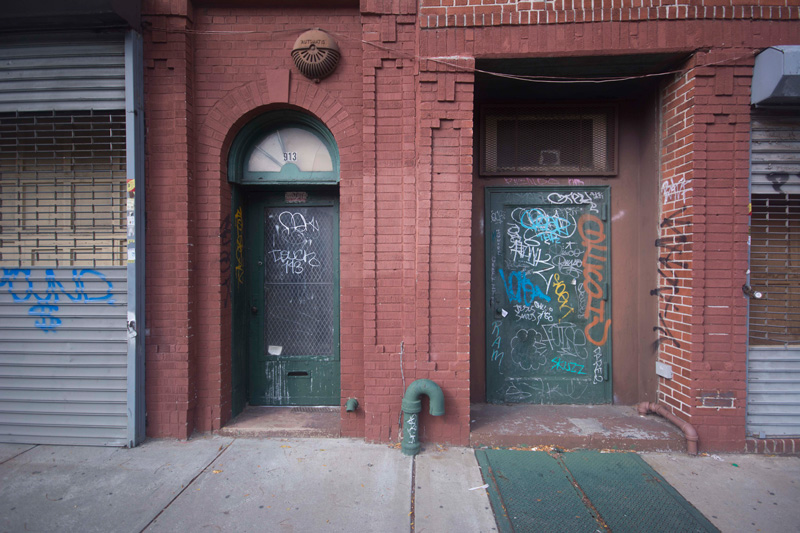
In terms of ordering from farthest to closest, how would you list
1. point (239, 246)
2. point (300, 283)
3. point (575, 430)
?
point (300, 283) < point (239, 246) < point (575, 430)

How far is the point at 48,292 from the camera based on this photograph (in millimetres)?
4109

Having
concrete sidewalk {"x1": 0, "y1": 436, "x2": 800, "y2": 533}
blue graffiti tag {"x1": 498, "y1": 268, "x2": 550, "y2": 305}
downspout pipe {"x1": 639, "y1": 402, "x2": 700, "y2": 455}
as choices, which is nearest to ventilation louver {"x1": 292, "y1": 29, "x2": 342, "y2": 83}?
blue graffiti tag {"x1": 498, "y1": 268, "x2": 550, "y2": 305}

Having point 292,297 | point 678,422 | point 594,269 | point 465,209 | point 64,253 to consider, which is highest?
point 465,209

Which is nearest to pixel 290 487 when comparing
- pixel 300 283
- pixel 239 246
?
pixel 300 283

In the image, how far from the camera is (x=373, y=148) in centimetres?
401

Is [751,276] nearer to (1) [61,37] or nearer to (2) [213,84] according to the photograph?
(2) [213,84]

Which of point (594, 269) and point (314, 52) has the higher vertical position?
point (314, 52)

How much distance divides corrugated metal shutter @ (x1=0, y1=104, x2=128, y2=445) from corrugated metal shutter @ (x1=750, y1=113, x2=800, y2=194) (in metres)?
6.30

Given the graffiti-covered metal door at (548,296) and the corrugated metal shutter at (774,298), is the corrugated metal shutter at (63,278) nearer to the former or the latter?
the graffiti-covered metal door at (548,296)

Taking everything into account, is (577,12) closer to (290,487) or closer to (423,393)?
(423,393)

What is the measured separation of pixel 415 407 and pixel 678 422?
2.59 metres

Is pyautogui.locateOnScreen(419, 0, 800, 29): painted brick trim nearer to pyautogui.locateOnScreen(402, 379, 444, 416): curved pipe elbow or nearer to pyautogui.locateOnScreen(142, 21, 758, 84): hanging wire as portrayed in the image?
pyautogui.locateOnScreen(142, 21, 758, 84): hanging wire

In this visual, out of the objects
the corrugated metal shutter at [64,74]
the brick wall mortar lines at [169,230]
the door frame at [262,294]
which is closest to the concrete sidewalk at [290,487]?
the brick wall mortar lines at [169,230]

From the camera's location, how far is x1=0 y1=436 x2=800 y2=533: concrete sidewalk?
291cm
